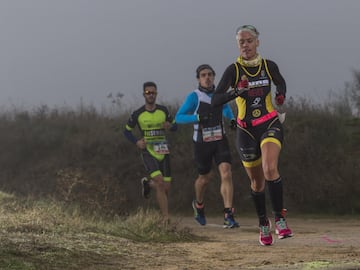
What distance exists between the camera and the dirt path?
17.0 ft

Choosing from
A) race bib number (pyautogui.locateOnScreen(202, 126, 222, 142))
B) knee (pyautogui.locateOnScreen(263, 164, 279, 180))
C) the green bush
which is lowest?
the green bush

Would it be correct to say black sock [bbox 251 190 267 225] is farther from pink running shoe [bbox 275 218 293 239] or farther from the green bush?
A: the green bush

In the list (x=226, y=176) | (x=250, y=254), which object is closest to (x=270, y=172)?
(x=250, y=254)

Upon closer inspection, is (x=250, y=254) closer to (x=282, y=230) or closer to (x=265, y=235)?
(x=282, y=230)

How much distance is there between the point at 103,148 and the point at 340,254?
12.6m

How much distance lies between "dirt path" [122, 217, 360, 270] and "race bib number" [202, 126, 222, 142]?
87.7 inches

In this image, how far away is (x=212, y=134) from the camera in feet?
34.1

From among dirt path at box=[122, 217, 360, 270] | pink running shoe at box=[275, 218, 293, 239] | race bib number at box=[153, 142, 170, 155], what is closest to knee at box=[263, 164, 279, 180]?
pink running shoe at box=[275, 218, 293, 239]

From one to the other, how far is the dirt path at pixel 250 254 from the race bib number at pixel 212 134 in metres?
2.23

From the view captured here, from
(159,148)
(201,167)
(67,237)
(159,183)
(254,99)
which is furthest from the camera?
(159,148)

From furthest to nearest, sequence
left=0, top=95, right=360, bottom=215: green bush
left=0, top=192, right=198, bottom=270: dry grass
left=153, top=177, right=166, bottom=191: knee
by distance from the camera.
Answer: left=0, top=95, right=360, bottom=215: green bush
left=153, top=177, right=166, bottom=191: knee
left=0, top=192, right=198, bottom=270: dry grass

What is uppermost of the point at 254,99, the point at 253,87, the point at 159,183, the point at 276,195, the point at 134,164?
the point at 253,87

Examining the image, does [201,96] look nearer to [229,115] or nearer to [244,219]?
[229,115]

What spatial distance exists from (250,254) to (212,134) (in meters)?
4.37
